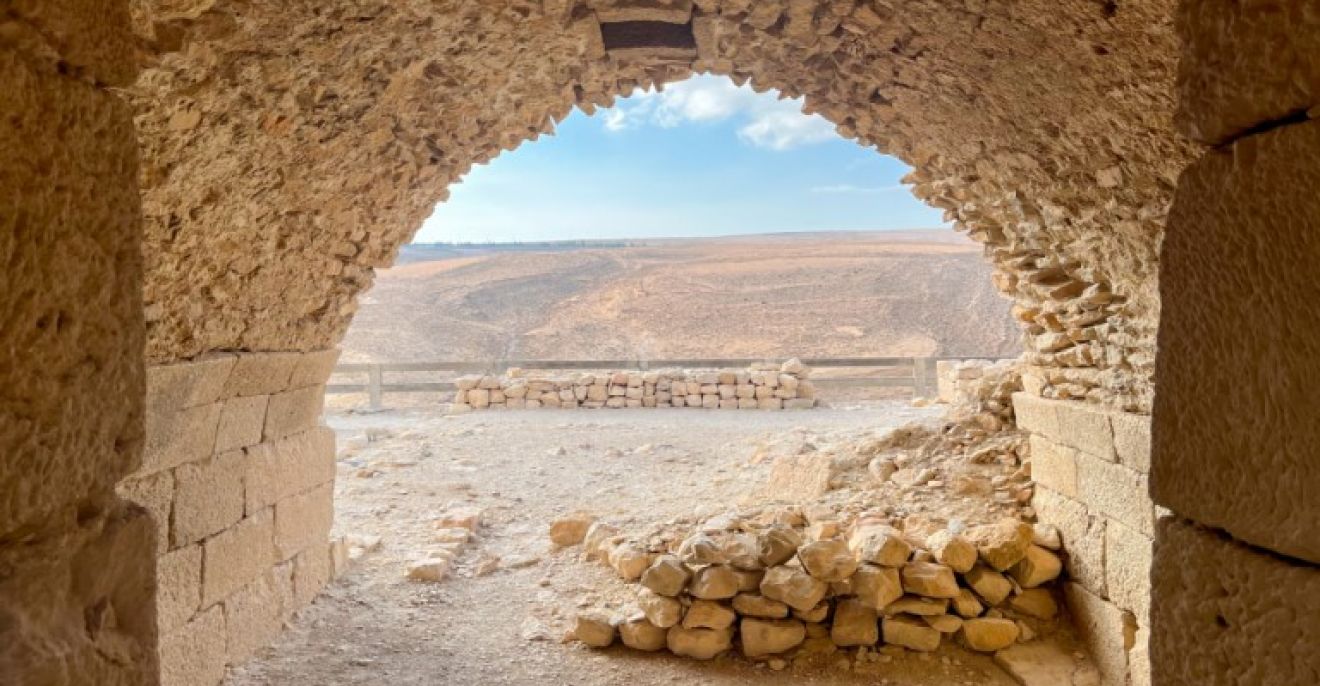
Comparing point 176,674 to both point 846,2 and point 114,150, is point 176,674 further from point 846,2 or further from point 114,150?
point 846,2

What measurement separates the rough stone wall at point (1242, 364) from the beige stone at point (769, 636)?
9.47 feet

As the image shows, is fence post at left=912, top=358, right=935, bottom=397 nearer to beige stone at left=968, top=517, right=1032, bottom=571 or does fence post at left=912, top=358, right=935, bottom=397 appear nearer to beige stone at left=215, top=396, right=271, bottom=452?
beige stone at left=968, top=517, right=1032, bottom=571

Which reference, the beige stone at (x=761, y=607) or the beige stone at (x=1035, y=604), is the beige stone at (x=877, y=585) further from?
the beige stone at (x=1035, y=604)

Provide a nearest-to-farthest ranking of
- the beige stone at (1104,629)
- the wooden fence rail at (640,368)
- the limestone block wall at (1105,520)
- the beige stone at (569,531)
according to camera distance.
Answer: the limestone block wall at (1105,520) → the beige stone at (1104,629) → the beige stone at (569,531) → the wooden fence rail at (640,368)

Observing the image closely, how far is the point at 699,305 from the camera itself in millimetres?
26578

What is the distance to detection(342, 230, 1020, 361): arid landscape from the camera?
2361 cm

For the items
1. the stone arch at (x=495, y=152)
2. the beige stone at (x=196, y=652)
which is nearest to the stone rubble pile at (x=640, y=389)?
A: the stone arch at (x=495, y=152)

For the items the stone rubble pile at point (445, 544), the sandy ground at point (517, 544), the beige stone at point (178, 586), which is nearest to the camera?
the beige stone at point (178, 586)

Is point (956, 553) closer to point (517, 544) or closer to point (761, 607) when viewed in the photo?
point (761, 607)

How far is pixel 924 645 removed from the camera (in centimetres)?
399

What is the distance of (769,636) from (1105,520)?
1.88 meters

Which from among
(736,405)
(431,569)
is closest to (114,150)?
(431,569)

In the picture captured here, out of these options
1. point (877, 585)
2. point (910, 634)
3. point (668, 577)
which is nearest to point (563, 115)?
point (668, 577)

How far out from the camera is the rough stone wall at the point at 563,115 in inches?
107
